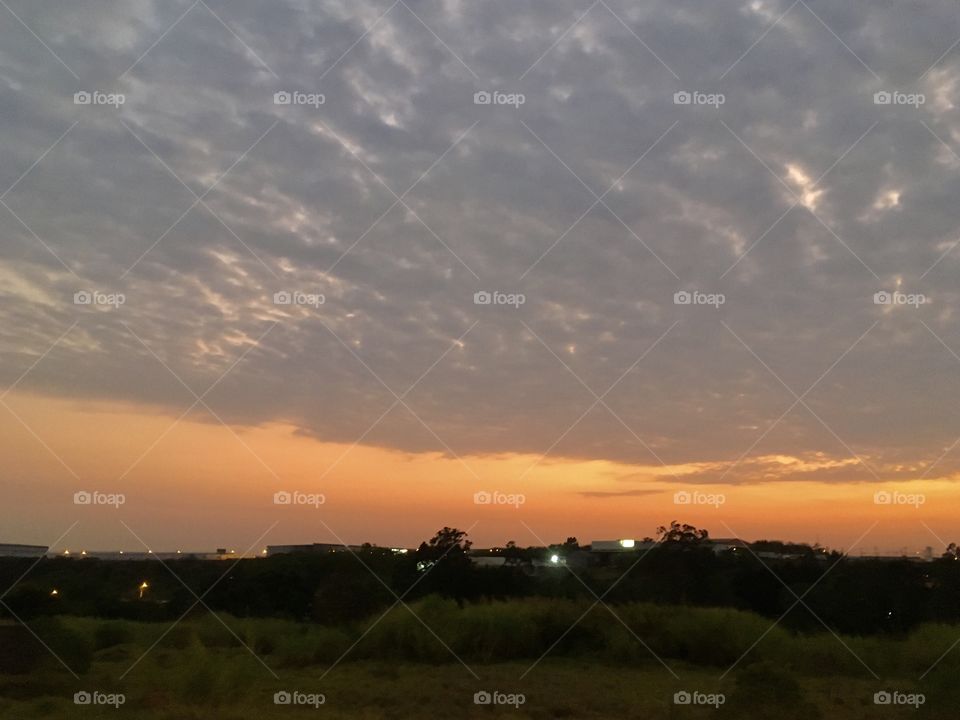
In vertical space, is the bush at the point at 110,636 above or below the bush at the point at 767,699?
above

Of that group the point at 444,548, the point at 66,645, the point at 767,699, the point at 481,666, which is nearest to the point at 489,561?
the point at 444,548

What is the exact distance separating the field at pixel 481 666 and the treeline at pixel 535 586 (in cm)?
293

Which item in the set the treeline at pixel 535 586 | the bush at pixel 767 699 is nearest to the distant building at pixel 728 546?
the treeline at pixel 535 586

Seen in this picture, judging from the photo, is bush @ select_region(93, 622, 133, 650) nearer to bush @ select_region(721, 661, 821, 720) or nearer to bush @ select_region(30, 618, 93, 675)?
bush @ select_region(30, 618, 93, 675)

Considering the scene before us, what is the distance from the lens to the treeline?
23.8 metres

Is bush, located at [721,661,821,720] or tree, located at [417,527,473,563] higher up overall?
tree, located at [417,527,473,563]

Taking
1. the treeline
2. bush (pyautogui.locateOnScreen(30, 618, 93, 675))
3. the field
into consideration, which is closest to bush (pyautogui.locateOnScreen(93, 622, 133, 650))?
the field

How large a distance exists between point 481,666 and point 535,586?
925cm

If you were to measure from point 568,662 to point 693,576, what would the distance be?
11.0 meters

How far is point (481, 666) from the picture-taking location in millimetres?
17625

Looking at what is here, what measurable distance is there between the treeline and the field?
115 inches

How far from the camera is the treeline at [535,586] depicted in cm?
2384

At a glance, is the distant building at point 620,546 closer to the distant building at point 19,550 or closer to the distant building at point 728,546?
the distant building at point 728,546

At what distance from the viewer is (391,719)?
39.1 ft
